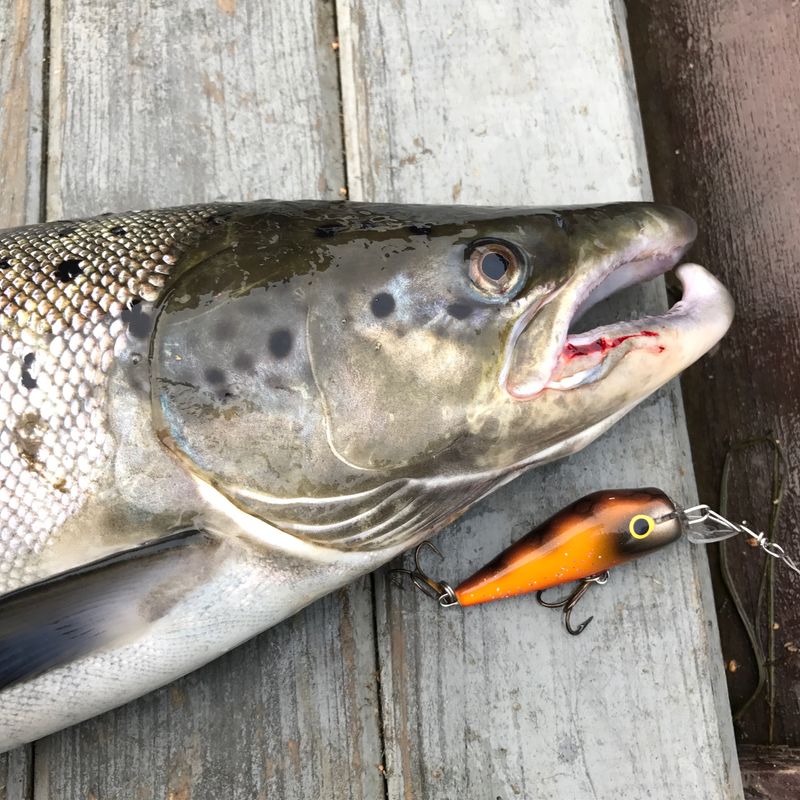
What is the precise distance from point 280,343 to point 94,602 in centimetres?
59

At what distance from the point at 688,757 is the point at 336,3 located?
2.21 m

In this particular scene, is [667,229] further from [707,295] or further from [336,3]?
[336,3]

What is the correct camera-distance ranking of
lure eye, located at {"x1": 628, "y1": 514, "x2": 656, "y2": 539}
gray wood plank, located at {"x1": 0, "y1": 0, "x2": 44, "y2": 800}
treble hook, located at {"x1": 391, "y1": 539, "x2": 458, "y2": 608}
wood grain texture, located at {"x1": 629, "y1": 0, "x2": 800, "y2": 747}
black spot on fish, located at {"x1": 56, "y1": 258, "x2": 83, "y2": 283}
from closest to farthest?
black spot on fish, located at {"x1": 56, "y1": 258, "x2": 83, "y2": 283} → lure eye, located at {"x1": 628, "y1": 514, "x2": 656, "y2": 539} → treble hook, located at {"x1": 391, "y1": 539, "x2": 458, "y2": 608} → wood grain texture, located at {"x1": 629, "y1": 0, "x2": 800, "y2": 747} → gray wood plank, located at {"x1": 0, "y1": 0, "x2": 44, "y2": 800}

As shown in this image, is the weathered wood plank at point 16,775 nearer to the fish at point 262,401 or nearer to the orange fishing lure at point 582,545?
the fish at point 262,401

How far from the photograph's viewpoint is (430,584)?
163cm

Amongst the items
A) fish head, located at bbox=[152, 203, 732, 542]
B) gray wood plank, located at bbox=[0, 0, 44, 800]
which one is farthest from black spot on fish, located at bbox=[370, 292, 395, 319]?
gray wood plank, located at bbox=[0, 0, 44, 800]

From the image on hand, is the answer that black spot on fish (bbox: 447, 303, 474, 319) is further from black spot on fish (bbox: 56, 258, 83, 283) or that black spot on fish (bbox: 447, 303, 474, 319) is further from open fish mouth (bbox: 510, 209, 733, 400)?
black spot on fish (bbox: 56, 258, 83, 283)

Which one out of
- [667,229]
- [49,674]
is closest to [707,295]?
[667,229]

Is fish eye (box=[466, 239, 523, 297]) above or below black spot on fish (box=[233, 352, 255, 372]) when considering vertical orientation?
above

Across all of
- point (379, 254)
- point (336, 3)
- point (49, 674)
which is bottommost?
point (49, 674)

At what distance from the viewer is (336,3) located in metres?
2.11

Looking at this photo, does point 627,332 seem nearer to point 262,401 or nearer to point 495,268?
point 495,268

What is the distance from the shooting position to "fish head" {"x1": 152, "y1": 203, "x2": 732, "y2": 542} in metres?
1.26

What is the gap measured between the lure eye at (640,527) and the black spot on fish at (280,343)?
2.71ft
